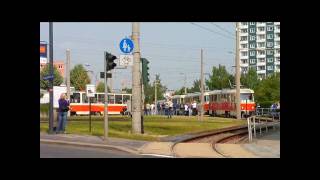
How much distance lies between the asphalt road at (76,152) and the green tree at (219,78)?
9326 centimetres

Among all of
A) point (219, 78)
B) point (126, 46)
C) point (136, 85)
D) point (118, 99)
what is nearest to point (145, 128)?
point (136, 85)

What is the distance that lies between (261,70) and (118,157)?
16068 cm

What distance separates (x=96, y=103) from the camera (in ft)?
221

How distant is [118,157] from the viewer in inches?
655

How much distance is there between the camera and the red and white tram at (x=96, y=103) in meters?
64.2

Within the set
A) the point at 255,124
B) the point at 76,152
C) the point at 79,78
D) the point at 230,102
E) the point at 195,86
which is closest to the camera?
the point at 76,152

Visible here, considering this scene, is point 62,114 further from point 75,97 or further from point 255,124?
point 75,97

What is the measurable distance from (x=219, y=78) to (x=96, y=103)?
1968 inches

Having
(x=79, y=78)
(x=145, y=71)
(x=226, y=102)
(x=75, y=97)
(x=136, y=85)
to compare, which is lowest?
(x=226, y=102)

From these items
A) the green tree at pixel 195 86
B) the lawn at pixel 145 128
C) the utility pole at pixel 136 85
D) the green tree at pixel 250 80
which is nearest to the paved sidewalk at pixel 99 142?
the lawn at pixel 145 128

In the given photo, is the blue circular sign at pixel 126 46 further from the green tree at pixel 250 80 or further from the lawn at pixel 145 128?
the green tree at pixel 250 80
